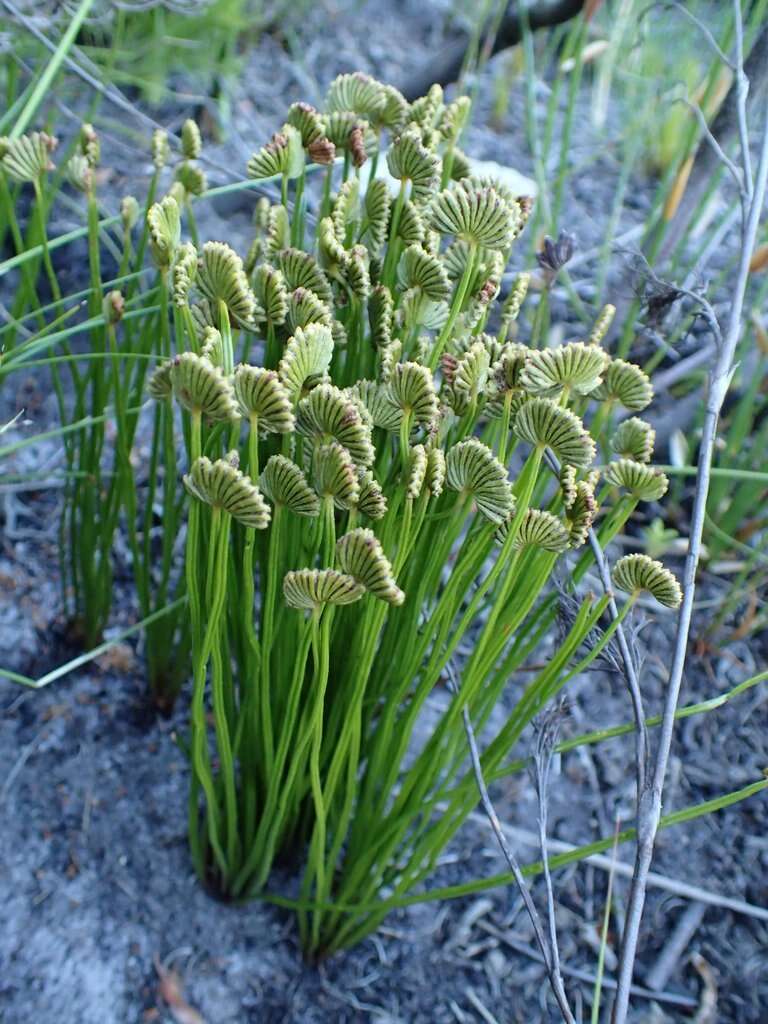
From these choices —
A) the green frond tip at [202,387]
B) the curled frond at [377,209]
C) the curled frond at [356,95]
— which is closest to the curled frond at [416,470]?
the green frond tip at [202,387]

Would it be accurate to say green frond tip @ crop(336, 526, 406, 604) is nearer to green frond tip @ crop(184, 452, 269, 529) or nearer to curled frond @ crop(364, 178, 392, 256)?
green frond tip @ crop(184, 452, 269, 529)

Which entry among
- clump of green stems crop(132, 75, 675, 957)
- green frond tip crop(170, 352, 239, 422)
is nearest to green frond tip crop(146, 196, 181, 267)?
clump of green stems crop(132, 75, 675, 957)

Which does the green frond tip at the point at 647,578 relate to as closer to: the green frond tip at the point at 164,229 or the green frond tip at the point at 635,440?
the green frond tip at the point at 635,440

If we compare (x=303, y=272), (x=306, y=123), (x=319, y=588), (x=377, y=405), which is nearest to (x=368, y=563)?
(x=319, y=588)

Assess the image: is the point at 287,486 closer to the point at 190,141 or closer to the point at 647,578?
the point at 647,578

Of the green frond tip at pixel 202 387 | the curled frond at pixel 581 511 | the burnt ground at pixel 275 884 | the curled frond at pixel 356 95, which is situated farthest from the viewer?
the burnt ground at pixel 275 884

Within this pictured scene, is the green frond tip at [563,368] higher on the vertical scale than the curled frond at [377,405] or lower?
higher
